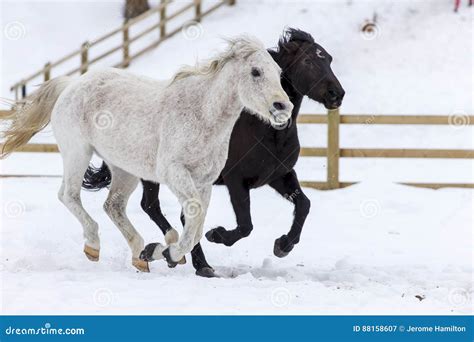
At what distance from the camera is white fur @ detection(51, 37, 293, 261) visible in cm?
475

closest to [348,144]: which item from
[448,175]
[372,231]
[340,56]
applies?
[448,175]

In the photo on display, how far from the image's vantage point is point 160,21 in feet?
52.9

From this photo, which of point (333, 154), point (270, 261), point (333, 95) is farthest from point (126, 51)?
point (333, 95)

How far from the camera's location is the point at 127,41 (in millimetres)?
15289

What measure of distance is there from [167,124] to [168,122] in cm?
1

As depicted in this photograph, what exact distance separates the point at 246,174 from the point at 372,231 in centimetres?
233

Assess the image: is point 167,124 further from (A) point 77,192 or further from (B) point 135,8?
(B) point 135,8

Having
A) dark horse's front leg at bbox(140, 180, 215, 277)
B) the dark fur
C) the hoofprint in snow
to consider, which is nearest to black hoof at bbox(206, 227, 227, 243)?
the dark fur

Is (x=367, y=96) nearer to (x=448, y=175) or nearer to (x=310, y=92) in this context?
(x=448, y=175)

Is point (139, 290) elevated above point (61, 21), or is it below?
below

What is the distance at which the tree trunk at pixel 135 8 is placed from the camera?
57.7 ft

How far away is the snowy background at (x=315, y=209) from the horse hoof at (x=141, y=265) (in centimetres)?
10

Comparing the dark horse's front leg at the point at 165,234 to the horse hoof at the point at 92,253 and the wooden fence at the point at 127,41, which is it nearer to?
the horse hoof at the point at 92,253

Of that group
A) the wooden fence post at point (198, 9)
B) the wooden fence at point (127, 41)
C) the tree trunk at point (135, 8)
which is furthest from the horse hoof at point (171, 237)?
the tree trunk at point (135, 8)
